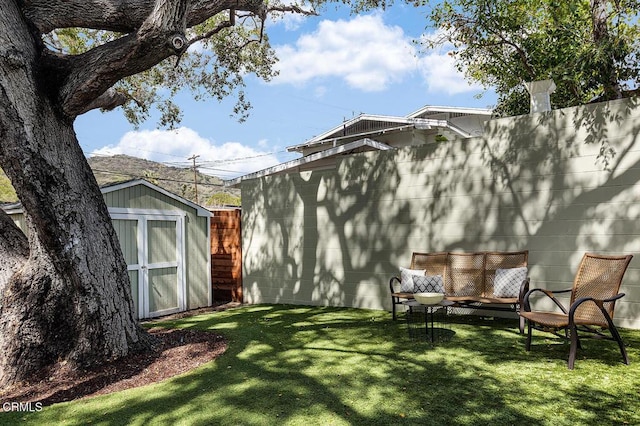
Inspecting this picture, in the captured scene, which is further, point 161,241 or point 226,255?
point 226,255

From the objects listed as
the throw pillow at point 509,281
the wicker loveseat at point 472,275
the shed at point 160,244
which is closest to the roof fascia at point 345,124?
the shed at point 160,244

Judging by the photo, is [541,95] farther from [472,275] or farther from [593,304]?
[593,304]

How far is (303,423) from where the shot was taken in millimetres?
2887

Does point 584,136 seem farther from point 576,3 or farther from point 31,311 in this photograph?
point 31,311

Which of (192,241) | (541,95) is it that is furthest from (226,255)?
(541,95)

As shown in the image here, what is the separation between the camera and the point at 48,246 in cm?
402

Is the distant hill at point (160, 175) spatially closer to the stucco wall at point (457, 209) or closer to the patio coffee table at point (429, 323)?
the stucco wall at point (457, 209)

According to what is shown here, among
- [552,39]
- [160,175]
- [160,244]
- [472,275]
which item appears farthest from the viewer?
[160,175]

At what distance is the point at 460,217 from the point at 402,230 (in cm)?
95

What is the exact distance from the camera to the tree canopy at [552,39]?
628cm

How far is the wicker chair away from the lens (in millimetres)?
3748

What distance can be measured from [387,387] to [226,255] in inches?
239

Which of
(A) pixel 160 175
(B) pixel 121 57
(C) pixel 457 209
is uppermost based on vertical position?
(A) pixel 160 175

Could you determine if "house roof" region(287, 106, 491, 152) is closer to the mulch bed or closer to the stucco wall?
the stucco wall
